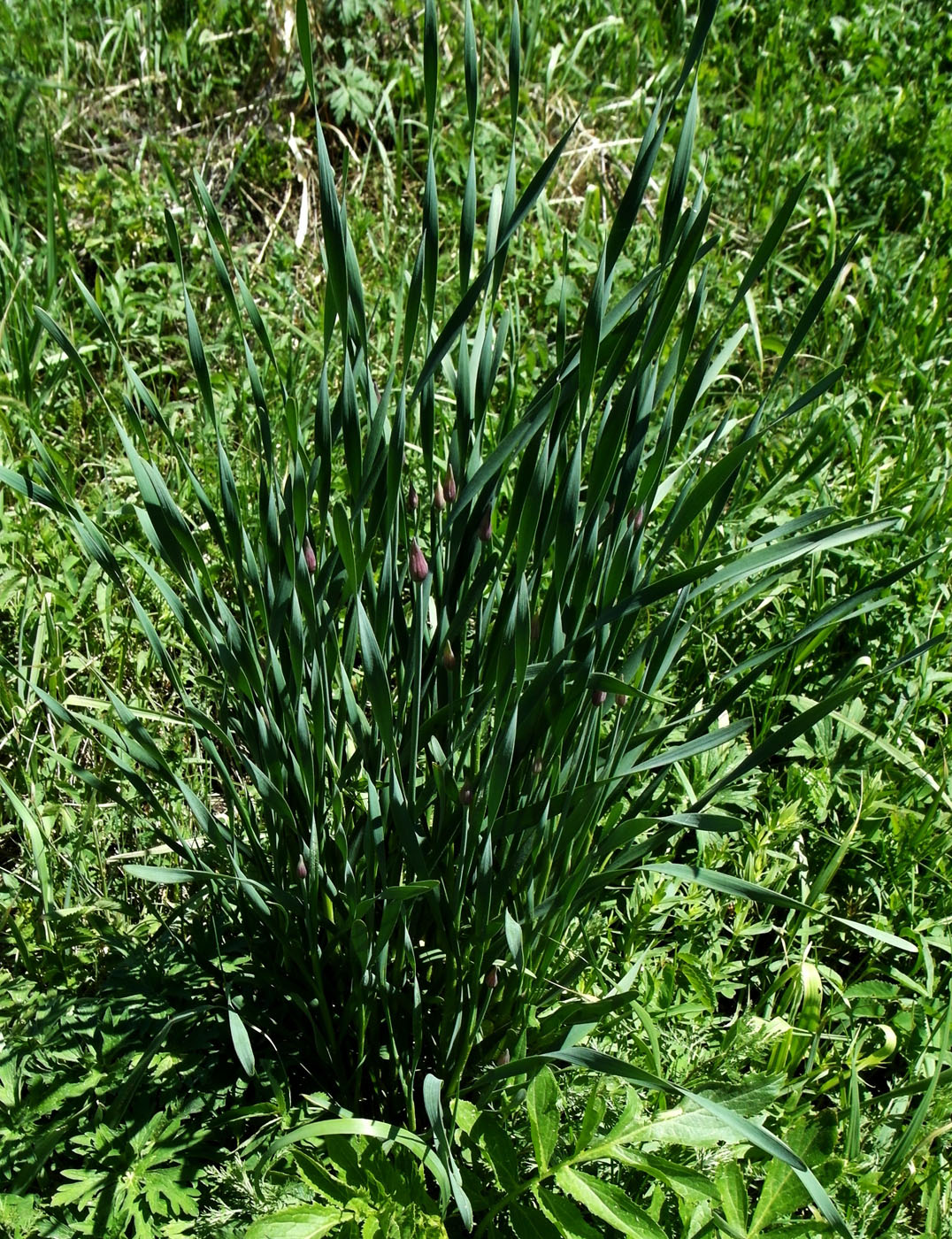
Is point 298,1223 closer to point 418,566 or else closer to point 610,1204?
point 610,1204

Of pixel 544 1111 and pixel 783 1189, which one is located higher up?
pixel 544 1111

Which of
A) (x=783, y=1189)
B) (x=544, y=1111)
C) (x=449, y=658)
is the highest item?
(x=449, y=658)

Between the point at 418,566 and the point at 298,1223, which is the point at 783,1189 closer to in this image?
the point at 298,1223

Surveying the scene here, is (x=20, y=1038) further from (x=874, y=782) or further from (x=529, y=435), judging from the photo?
(x=874, y=782)

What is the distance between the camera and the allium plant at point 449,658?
103 cm

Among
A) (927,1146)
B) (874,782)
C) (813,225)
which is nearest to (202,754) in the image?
(874,782)

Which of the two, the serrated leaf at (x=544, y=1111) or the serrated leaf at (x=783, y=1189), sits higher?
the serrated leaf at (x=544, y=1111)

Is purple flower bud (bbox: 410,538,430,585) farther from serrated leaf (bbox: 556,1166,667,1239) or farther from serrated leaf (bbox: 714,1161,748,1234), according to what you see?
serrated leaf (bbox: 714,1161,748,1234)

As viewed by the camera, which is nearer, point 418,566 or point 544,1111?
point 418,566

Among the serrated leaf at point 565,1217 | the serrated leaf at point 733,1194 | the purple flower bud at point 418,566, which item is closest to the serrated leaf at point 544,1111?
the serrated leaf at point 565,1217

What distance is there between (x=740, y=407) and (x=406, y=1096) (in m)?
1.71

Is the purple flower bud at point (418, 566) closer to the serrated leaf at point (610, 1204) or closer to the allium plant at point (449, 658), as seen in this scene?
the allium plant at point (449, 658)

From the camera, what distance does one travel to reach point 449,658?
49.2 inches

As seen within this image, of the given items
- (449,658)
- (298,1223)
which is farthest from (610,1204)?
(449,658)
